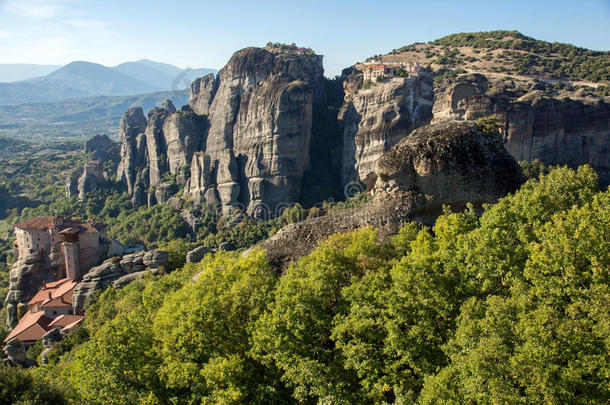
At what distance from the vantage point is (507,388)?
11.8 m

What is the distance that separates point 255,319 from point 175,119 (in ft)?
294

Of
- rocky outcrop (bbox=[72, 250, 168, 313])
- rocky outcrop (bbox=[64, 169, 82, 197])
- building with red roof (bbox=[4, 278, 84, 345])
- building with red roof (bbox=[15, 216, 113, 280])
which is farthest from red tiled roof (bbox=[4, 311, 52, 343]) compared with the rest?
rocky outcrop (bbox=[64, 169, 82, 197])

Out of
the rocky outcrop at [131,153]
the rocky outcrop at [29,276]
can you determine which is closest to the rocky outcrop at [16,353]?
the rocky outcrop at [29,276]

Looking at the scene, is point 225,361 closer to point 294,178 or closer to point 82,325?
point 82,325

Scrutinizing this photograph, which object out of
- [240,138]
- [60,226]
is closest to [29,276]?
[60,226]

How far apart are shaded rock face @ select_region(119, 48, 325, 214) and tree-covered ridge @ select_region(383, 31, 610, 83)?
28748mm

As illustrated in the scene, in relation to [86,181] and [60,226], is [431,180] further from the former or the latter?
[86,181]

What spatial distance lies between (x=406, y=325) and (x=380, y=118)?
69.6 meters

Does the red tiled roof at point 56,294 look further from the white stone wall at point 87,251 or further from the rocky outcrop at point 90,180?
Result: the rocky outcrop at point 90,180

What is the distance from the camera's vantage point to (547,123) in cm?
6512

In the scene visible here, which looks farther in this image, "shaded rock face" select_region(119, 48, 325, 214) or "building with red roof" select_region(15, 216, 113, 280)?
"shaded rock face" select_region(119, 48, 325, 214)

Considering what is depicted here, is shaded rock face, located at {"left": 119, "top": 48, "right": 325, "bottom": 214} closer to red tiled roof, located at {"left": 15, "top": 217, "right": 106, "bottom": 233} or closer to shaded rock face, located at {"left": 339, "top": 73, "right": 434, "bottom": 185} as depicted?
shaded rock face, located at {"left": 339, "top": 73, "right": 434, "bottom": 185}

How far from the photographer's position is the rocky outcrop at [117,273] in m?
46.8

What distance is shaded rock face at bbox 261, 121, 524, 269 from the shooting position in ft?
76.0
